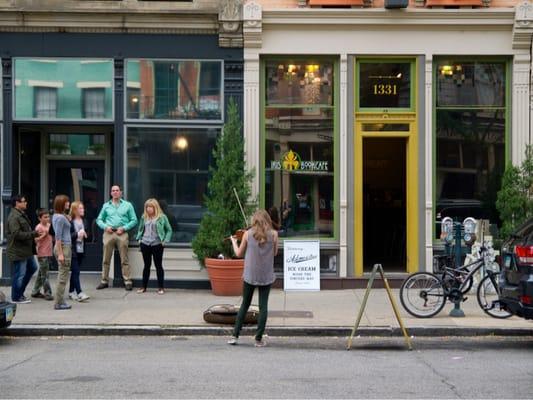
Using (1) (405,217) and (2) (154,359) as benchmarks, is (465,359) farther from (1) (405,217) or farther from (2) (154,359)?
(1) (405,217)

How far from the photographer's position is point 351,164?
1459 centimetres

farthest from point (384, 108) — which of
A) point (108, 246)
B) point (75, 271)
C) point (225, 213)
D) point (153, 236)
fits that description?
point (75, 271)

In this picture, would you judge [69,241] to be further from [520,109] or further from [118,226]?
[520,109]

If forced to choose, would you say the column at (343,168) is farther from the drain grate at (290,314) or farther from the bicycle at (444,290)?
the bicycle at (444,290)

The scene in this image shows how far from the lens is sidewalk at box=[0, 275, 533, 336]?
35.5 ft

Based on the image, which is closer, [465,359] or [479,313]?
[465,359]

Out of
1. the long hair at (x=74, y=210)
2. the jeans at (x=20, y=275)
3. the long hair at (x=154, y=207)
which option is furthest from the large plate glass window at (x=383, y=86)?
the jeans at (x=20, y=275)

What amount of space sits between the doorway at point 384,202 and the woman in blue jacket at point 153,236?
4210 mm

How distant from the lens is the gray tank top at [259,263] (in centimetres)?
989

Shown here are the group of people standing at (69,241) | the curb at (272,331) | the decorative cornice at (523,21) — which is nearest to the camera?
the curb at (272,331)

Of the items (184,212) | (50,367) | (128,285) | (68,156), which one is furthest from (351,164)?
(50,367)

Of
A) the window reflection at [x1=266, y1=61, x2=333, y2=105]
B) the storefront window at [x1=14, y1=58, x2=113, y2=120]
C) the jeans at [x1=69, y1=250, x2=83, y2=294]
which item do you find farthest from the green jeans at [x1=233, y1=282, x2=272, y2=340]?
the storefront window at [x1=14, y1=58, x2=113, y2=120]

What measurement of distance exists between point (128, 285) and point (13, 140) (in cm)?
363

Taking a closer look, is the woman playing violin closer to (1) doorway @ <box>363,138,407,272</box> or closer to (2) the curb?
(2) the curb
